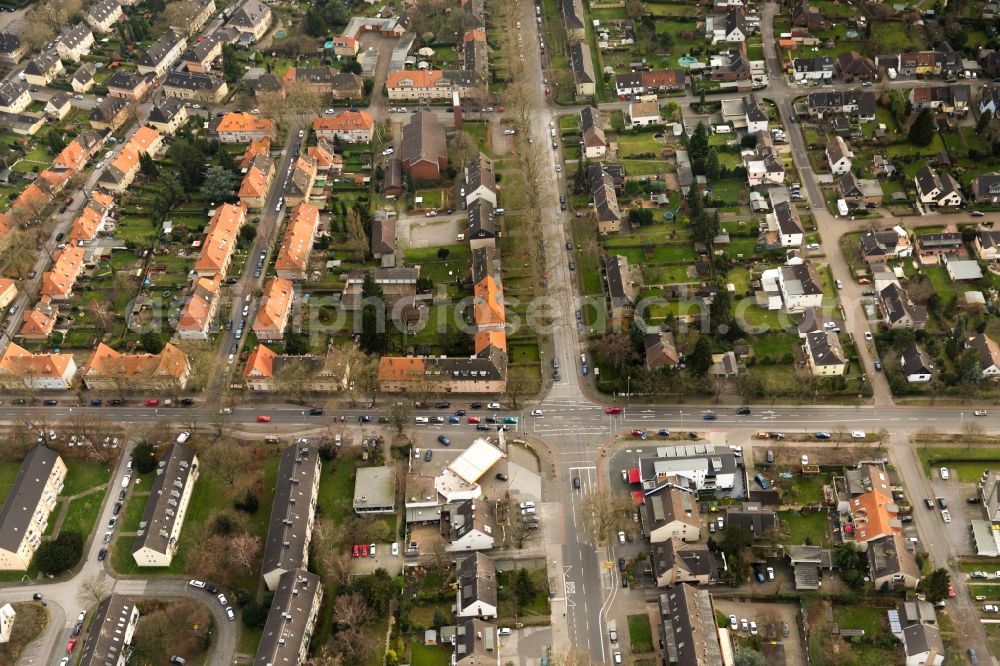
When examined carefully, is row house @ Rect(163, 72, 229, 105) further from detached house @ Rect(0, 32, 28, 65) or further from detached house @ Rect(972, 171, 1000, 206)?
detached house @ Rect(972, 171, 1000, 206)

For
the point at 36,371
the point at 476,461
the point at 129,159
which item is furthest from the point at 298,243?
the point at 476,461

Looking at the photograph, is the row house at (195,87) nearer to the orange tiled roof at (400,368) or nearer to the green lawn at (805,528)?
the orange tiled roof at (400,368)

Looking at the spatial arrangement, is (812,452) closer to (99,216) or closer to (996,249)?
(996,249)

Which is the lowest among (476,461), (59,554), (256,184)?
(59,554)

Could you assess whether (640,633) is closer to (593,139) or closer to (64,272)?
(593,139)

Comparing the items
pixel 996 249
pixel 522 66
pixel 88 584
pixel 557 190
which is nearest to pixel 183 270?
pixel 88 584

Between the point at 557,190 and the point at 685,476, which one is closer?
the point at 685,476
